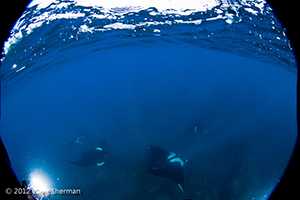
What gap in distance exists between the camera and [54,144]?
20.4m

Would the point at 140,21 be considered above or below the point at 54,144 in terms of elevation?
above

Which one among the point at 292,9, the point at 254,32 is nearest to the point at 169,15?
the point at 254,32

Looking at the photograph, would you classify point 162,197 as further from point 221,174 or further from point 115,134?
point 115,134

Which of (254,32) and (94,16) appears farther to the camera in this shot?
(254,32)

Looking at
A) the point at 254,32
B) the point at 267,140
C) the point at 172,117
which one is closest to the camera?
the point at 254,32

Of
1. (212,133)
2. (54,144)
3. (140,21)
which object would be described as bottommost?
(54,144)

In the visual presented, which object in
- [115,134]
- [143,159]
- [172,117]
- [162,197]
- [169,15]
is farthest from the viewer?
[172,117]

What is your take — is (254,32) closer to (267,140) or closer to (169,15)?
(169,15)

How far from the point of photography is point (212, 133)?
55.3 ft

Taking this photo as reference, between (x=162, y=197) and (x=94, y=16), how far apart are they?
13.2 meters

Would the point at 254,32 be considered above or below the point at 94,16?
below

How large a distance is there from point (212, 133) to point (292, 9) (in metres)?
16.0

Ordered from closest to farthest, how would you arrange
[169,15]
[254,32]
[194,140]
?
[169,15], [254,32], [194,140]

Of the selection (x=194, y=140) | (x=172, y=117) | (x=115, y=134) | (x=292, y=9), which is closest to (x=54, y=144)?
(x=115, y=134)
